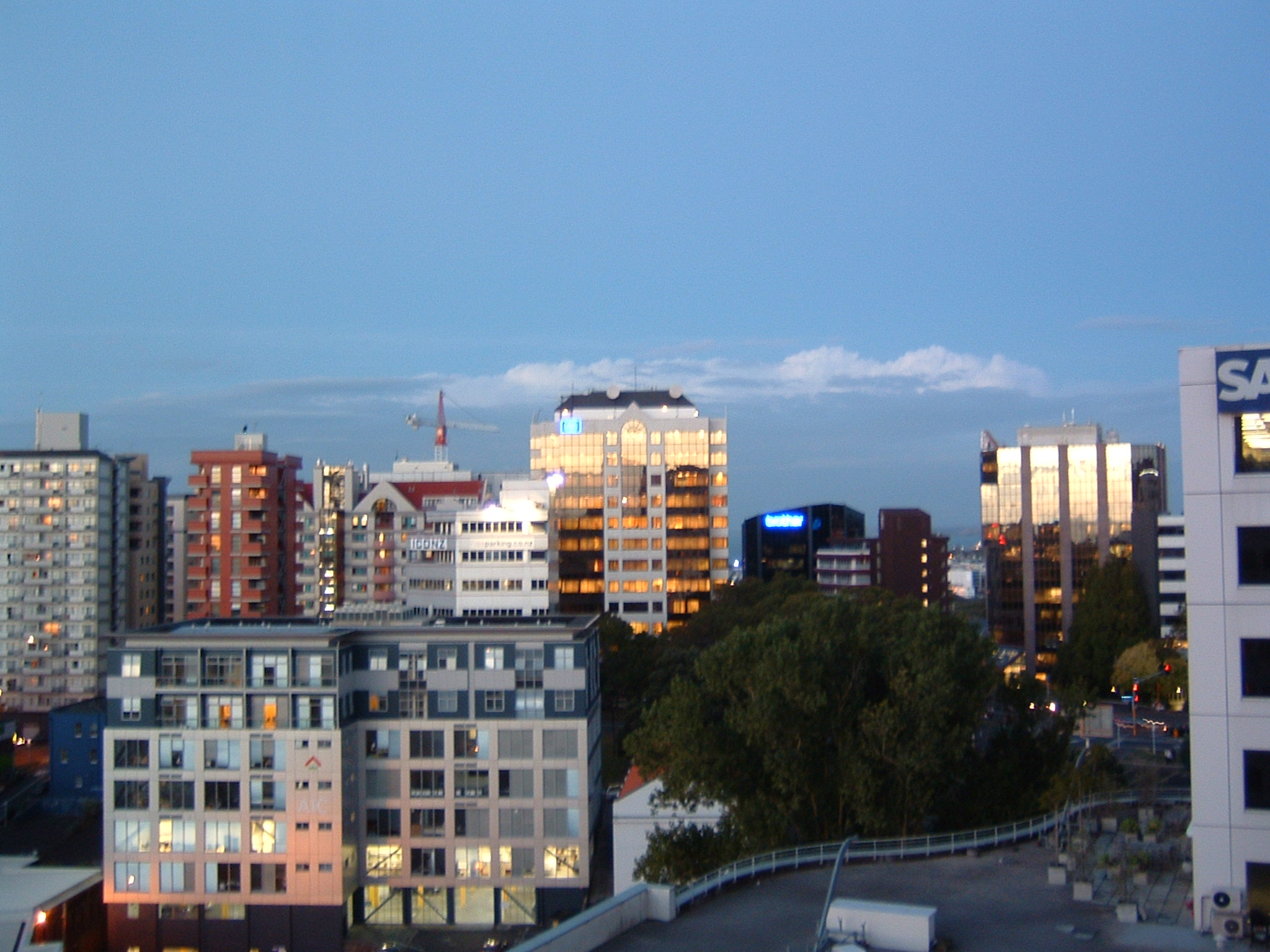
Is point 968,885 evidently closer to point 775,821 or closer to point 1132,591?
point 775,821

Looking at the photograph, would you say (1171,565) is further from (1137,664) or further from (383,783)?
(383,783)

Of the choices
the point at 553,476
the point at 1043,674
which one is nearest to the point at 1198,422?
the point at 1043,674

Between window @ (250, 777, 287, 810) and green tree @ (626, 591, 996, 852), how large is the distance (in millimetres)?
15265

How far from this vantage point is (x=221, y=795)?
3744 centimetres

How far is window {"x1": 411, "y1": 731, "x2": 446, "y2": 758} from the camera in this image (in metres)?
38.8

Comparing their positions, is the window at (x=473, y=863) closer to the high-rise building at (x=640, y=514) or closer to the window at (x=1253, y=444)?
the window at (x=1253, y=444)

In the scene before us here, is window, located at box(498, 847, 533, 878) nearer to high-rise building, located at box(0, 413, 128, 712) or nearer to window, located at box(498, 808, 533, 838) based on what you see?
window, located at box(498, 808, 533, 838)

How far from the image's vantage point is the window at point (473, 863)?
127 feet

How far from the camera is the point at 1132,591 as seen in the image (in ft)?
212

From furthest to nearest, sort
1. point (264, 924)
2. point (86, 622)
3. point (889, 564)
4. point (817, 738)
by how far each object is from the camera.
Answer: point (889, 564) → point (86, 622) → point (264, 924) → point (817, 738)

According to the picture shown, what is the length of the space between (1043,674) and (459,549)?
38984 mm

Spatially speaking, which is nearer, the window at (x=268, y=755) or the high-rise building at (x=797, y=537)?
the window at (x=268, y=755)

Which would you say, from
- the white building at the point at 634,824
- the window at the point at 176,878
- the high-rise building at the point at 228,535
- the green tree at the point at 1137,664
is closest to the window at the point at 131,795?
the window at the point at 176,878

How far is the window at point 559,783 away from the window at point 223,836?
9.78m
